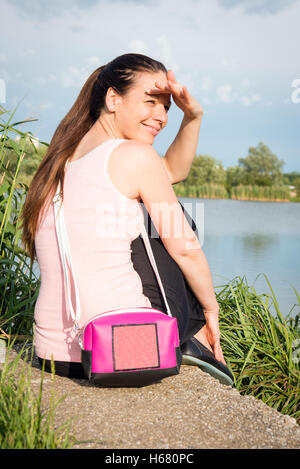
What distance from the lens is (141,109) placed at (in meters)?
1.86

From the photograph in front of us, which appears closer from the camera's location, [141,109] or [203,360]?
[141,109]

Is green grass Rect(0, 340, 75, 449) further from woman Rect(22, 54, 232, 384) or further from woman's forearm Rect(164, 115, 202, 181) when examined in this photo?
woman's forearm Rect(164, 115, 202, 181)

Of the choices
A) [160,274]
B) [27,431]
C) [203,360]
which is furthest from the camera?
[203,360]

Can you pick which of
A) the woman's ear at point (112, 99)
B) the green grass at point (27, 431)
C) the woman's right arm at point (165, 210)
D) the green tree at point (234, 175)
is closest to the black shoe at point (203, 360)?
the woman's right arm at point (165, 210)

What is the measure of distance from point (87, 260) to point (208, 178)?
79.3ft

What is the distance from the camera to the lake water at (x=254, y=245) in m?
4.08

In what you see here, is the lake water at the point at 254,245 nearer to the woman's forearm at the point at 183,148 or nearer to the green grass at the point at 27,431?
the woman's forearm at the point at 183,148

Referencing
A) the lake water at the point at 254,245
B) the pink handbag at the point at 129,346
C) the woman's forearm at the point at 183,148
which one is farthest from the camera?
the lake water at the point at 254,245

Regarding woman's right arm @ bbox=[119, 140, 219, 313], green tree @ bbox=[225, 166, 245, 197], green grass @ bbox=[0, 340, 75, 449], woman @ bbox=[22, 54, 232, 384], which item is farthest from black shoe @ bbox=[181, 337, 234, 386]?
green tree @ bbox=[225, 166, 245, 197]

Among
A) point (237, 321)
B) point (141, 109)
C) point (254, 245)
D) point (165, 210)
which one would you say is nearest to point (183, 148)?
point (141, 109)

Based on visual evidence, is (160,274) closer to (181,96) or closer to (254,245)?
(181,96)

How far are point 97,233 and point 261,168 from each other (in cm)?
2716

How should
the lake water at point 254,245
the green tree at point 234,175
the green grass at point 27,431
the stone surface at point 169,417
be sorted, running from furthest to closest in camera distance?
the green tree at point 234,175 → the lake water at point 254,245 → the stone surface at point 169,417 → the green grass at point 27,431
